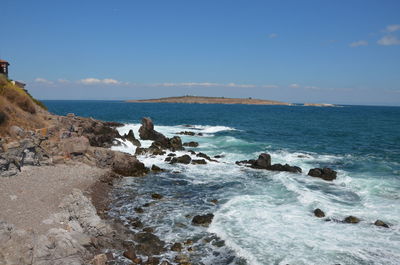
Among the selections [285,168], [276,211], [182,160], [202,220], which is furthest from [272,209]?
[182,160]

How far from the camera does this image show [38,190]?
17.4 m

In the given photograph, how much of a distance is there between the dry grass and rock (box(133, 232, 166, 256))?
50.4ft

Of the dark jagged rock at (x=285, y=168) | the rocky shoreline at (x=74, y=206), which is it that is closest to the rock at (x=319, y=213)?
the rocky shoreline at (x=74, y=206)

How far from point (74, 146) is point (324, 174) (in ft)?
69.7

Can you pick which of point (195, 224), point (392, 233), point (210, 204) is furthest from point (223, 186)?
point (392, 233)

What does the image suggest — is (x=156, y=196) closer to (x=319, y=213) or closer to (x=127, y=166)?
(x=127, y=166)

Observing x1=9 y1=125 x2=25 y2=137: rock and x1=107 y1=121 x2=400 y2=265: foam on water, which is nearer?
x1=107 y1=121 x2=400 y2=265: foam on water

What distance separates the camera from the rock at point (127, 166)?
25.4 m

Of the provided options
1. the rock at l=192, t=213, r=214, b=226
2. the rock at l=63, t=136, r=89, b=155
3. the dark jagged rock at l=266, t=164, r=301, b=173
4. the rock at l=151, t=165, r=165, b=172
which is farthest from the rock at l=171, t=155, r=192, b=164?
the rock at l=192, t=213, r=214, b=226

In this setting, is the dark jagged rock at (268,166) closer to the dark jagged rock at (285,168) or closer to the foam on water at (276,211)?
the dark jagged rock at (285,168)

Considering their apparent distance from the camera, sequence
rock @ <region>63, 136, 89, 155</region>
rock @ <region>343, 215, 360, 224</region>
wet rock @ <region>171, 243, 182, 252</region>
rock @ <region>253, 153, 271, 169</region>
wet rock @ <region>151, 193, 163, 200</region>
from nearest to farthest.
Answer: wet rock @ <region>171, 243, 182, 252</region> < rock @ <region>343, 215, 360, 224</region> < wet rock @ <region>151, 193, 163, 200</region> < rock @ <region>63, 136, 89, 155</region> < rock @ <region>253, 153, 271, 169</region>

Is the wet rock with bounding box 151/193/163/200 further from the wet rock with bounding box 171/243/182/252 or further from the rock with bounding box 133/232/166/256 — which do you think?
the wet rock with bounding box 171/243/182/252

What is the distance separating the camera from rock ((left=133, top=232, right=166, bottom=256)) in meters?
13.2

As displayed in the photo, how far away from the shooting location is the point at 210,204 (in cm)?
1919
